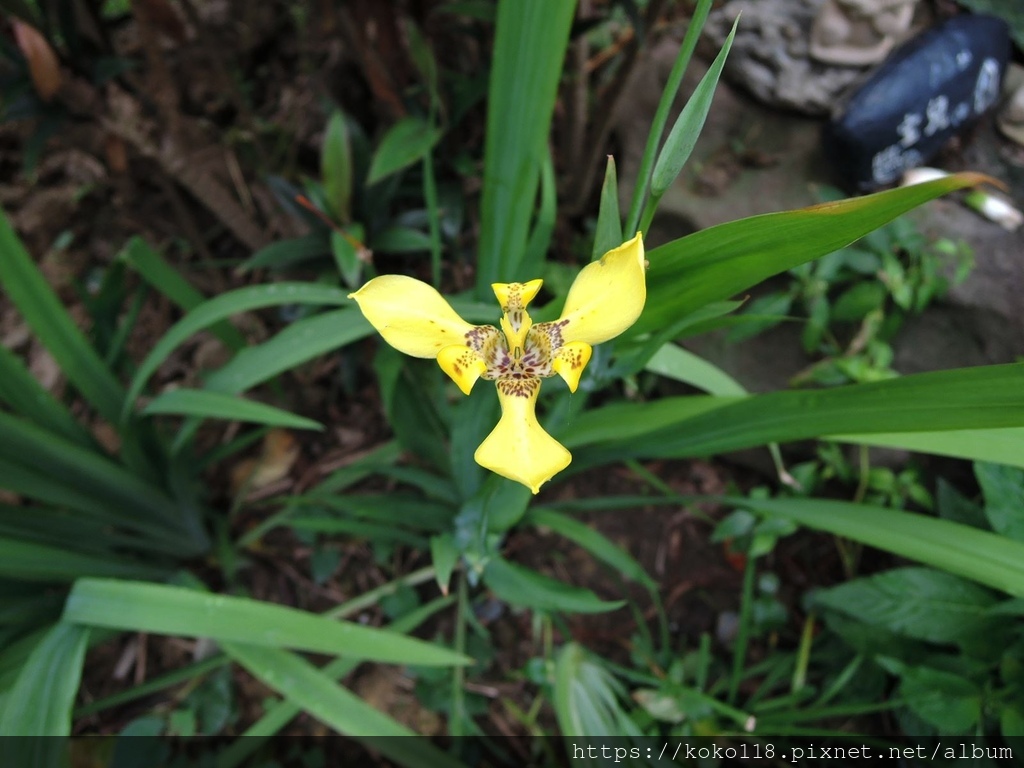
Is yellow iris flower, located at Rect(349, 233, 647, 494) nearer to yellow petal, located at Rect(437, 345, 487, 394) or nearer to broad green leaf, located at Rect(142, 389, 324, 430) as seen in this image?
yellow petal, located at Rect(437, 345, 487, 394)

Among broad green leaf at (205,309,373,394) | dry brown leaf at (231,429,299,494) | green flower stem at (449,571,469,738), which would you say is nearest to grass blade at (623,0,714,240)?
broad green leaf at (205,309,373,394)

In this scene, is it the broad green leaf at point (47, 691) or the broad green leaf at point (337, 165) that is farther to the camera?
the broad green leaf at point (337, 165)

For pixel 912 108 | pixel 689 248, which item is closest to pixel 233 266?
pixel 689 248

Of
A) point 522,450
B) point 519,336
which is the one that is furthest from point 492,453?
point 519,336

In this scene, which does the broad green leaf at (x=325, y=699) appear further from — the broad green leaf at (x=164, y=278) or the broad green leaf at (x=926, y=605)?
the broad green leaf at (x=926, y=605)

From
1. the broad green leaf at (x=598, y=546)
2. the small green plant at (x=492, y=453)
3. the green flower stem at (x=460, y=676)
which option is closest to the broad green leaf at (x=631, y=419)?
the small green plant at (x=492, y=453)

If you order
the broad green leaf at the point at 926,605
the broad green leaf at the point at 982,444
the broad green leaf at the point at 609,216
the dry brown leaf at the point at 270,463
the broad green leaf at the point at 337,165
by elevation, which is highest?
the broad green leaf at the point at 609,216

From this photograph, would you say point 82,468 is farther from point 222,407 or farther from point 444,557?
point 444,557

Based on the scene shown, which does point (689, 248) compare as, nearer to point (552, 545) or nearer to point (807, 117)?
point (552, 545)
